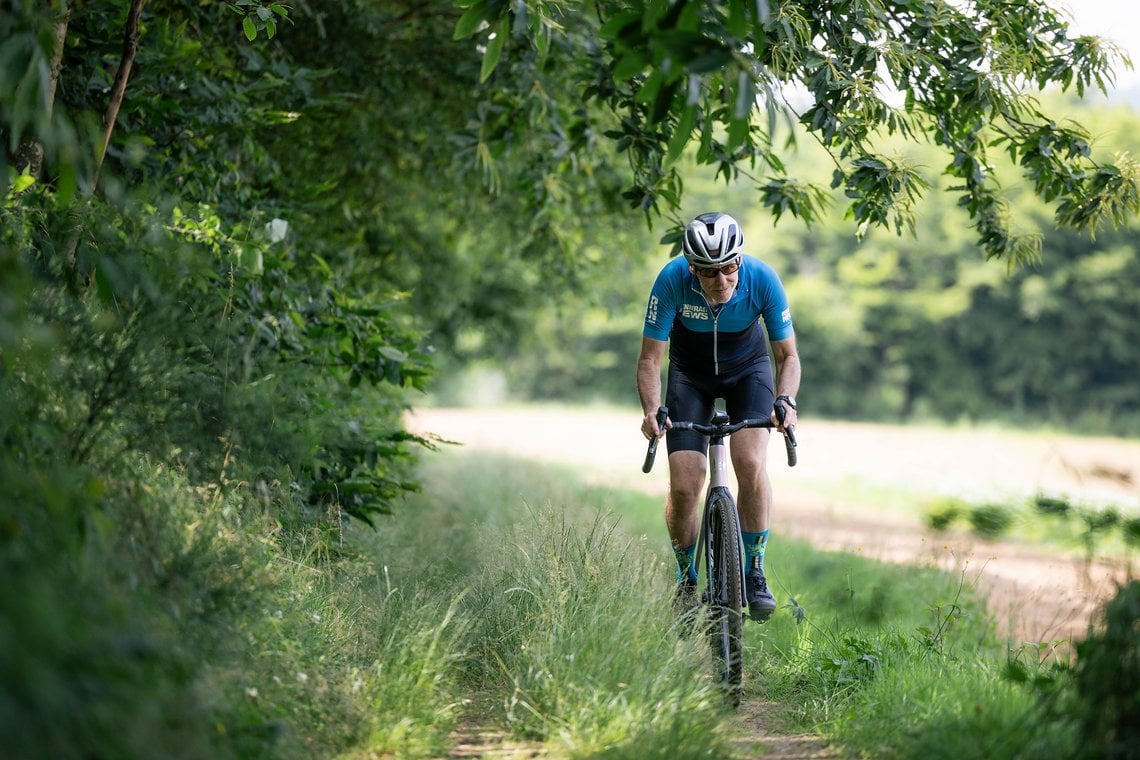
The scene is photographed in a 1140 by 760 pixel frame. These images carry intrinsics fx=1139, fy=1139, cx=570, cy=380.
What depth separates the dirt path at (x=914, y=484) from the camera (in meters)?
5.34

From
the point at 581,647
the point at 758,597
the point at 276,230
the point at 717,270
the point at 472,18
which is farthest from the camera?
the point at 276,230

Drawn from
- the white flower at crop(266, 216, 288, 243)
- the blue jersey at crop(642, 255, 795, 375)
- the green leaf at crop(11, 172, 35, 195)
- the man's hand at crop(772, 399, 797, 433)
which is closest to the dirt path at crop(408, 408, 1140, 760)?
the man's hand at crop(772, 399, 797, 433)

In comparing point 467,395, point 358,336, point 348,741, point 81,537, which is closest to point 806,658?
point 348,741

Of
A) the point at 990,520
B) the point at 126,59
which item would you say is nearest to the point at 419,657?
the point at 990,520

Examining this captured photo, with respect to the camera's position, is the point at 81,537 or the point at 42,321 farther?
the point at 42,321

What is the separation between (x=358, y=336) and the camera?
738 centimetres

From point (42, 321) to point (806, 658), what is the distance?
4.26 m

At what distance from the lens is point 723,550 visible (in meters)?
5.82

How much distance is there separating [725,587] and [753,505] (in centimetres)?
49

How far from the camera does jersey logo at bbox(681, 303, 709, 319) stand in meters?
6.32

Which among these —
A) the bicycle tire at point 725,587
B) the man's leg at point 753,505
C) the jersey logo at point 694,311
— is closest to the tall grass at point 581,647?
the bicycle tire at point 725,587

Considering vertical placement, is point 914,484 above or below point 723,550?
below

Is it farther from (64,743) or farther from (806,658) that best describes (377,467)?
(64,743)

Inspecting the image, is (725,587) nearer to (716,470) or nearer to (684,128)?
(716,470)
